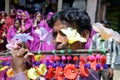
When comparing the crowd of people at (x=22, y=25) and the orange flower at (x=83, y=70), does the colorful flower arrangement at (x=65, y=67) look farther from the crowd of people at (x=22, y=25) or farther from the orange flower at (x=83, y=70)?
the crowd of people at (x=22, y=25)

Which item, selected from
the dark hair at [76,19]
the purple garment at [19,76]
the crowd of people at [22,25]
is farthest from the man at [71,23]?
the crowd of people at [22,25]

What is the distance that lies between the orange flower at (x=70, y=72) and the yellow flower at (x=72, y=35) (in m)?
0.15

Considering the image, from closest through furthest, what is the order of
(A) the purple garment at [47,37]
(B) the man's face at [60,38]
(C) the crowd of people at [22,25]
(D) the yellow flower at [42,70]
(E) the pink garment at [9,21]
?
(B) the man's face at [60,38]
(D) the yellow flower at [42,70]
(A) the purple garment at [47,37]
(C) the crowd of people at [22,25]
(E) the pink garment at [9,21]

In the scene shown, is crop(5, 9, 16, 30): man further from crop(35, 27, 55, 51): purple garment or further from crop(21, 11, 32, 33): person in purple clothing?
crop(35, 27, 55, 51): purple garment

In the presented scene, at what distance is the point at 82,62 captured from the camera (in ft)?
6.53

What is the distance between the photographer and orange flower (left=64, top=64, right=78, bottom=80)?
1.98 meters

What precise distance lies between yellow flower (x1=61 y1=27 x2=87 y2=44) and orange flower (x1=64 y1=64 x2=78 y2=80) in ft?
0.48

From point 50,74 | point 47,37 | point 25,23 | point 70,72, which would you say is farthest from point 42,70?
point 25,23

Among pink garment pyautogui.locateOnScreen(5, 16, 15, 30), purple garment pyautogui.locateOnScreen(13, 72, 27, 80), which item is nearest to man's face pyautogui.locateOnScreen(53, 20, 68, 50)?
purple garment pyautogui.locateOnScreen(13, 72, 27, 80)

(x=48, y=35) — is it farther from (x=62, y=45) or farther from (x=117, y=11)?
(x=117, y=11)

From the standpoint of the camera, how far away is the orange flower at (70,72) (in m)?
1.98

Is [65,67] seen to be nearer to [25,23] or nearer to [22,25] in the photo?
[22,25]

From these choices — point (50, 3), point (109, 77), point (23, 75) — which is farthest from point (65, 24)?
point (50, 3)

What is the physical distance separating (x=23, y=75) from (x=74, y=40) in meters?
0.33
